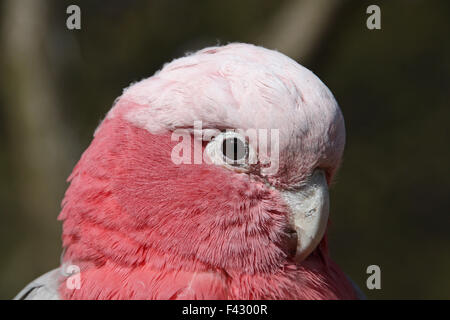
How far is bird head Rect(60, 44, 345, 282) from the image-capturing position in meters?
2.11

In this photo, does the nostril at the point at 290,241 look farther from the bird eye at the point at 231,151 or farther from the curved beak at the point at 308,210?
the bird eye at the point at 231,151

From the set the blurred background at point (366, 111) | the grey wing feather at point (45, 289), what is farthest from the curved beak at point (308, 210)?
the blurred background at point (366, 111)

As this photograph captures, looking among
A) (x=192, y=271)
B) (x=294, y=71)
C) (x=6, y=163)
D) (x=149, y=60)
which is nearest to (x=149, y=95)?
(x=294, y=71)

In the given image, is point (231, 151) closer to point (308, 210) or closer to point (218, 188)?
point (218, 188)

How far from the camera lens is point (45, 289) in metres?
2.56

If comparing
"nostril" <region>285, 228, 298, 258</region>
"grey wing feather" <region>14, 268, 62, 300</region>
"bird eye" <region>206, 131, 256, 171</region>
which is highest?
"bird eye" <region>206, 131, 256, 171</region>

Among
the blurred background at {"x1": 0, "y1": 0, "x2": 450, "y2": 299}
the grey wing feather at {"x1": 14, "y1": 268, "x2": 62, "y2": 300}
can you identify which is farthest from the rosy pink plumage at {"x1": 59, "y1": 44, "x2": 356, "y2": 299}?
the blurred background at {"x1": 0, "y1": 0, "x2": 450, "y2": 299}

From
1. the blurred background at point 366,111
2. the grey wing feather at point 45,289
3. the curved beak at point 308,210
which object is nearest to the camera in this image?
the curved beak at point 308,210

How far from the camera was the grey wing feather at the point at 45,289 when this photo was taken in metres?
2.48

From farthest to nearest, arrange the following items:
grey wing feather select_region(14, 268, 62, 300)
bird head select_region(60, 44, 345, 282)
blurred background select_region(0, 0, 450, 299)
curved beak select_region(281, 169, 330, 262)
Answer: blurred background select_region(0, 0, 450, 299) → grey wing feather select_region(14, 268, 62, 300) → curved beak select_region(281, 169, 330, 262) → bird head select_region(60, 44, 345, 282)

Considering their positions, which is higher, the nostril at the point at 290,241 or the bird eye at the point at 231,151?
the bird eye at the point at 231,151

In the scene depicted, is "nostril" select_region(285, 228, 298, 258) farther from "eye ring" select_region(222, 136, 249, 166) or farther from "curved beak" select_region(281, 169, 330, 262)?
"eye ring" select_region(222, 136, 249, 166)

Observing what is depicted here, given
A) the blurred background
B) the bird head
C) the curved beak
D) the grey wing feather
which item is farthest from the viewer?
the blurred background

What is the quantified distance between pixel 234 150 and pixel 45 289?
3.81 ft
